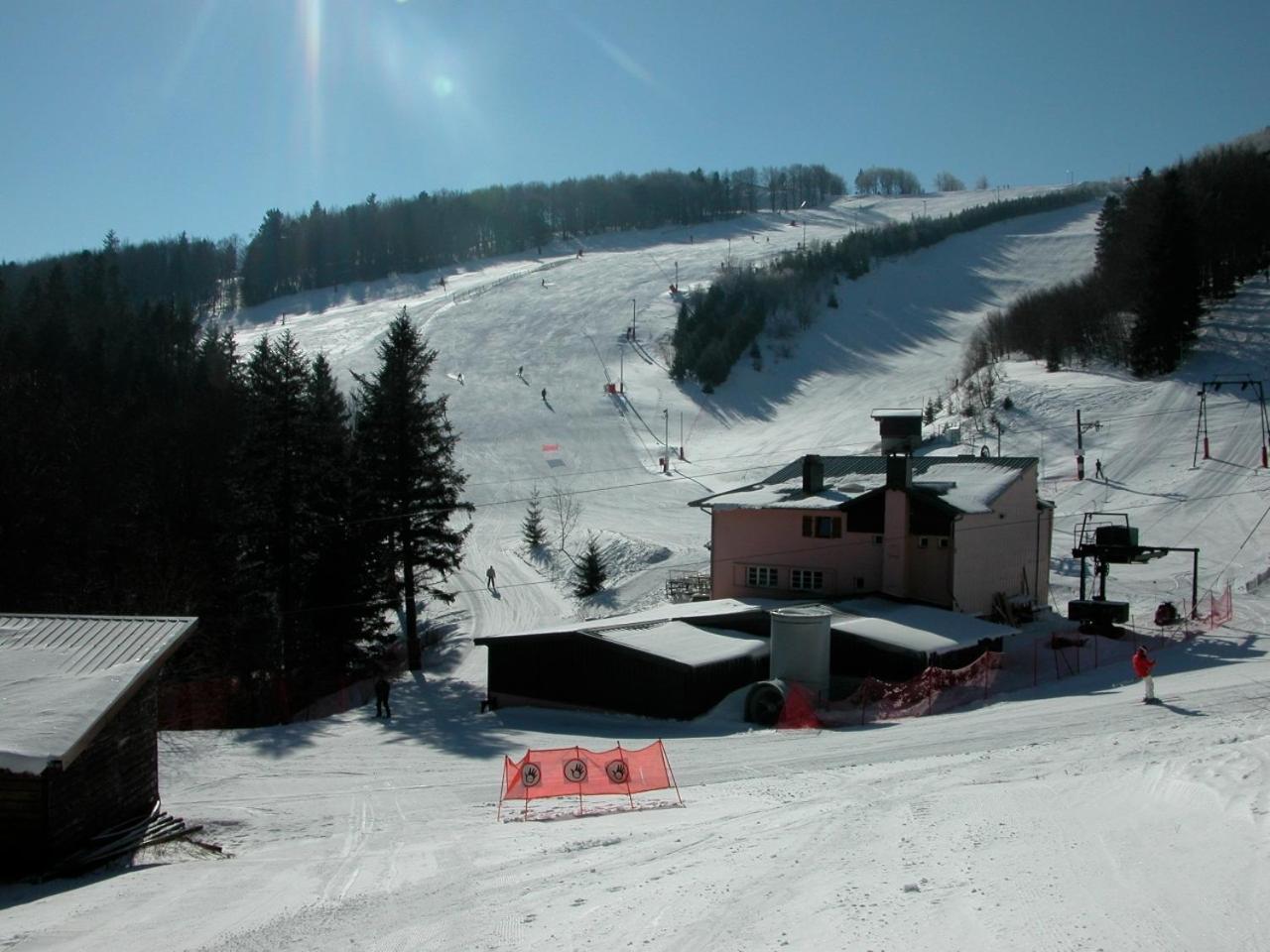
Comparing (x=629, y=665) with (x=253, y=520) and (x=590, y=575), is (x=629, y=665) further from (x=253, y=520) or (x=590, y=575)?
(x=590, y=575)

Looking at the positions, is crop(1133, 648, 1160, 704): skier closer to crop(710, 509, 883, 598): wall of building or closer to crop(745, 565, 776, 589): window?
crop(710, 509, 883, 598): wall of building

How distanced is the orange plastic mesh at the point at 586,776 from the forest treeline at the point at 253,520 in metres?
15.5

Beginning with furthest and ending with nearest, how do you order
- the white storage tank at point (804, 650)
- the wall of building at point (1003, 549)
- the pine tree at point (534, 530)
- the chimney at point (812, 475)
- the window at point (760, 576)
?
the pine tree at point (534, 530) → the chimney at point (812, 475) → the window at point (760, 576) → the wall of building at point (1003, 549) → the white storage tank at point (804, 650)

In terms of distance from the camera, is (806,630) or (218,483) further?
(218,483)

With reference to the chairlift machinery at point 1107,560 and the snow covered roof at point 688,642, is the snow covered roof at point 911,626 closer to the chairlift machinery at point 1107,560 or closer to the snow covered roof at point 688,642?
the snow covered roof at point 688,642

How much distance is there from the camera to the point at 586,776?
16562mm

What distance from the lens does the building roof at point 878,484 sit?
33562 millimetres

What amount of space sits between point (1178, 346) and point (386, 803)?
58643 mm

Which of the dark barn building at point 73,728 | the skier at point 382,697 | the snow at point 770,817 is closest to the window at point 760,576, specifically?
the snow at point 770,817

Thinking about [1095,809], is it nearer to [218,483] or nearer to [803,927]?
[803,927]

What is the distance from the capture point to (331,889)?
10.5 meters

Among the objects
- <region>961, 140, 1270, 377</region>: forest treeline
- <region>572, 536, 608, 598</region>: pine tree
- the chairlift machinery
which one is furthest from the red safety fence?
<region>961, 140, 1270, 377</region>: forest treeline

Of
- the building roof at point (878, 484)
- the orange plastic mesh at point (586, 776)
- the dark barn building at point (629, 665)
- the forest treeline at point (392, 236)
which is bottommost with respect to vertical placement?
the dark barn building at point (629, 665)

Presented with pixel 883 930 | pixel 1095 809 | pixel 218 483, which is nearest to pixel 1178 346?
pixel 218 483
